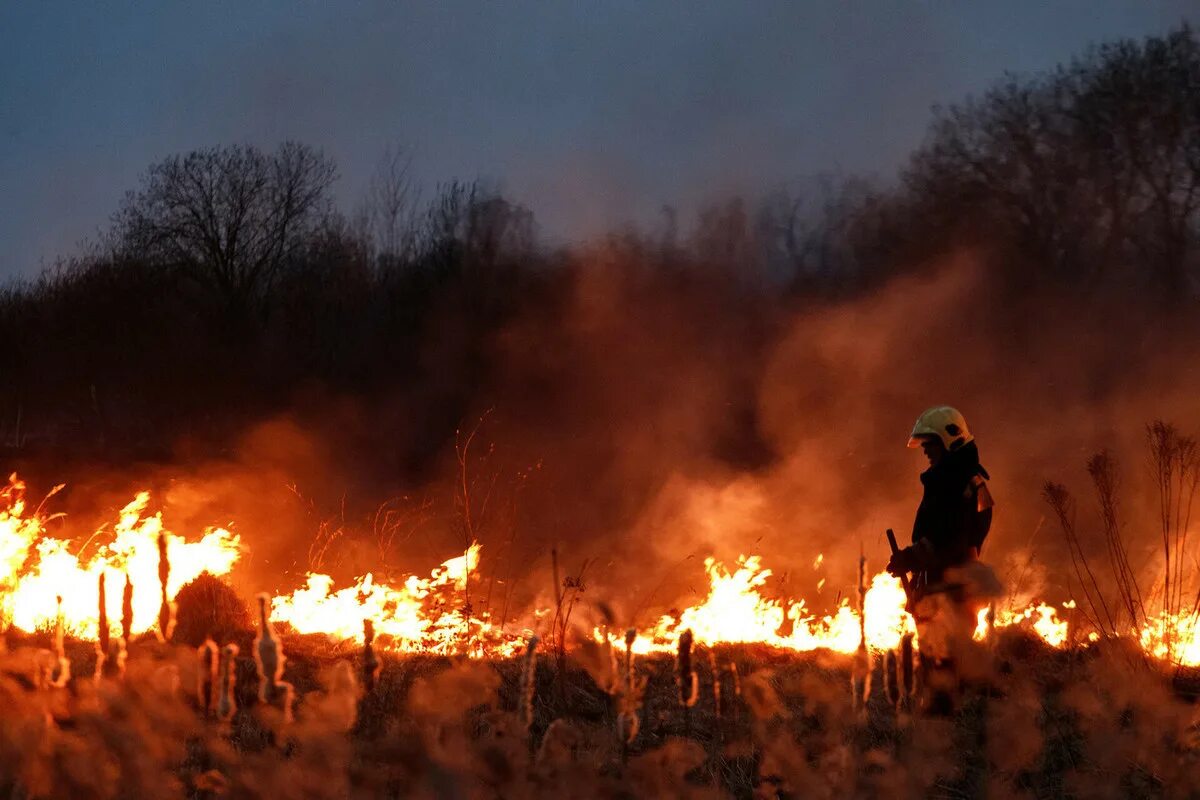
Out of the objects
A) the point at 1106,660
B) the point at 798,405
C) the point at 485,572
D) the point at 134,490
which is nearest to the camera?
the point at 1106,660

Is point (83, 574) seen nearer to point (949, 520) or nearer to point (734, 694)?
point (734, 694)

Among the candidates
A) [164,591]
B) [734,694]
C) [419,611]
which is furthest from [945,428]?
[419,611]

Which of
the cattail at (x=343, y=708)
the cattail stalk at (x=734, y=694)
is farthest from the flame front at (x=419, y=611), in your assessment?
the cattail at (x=343, y=708)

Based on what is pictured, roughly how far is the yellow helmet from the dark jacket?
10 cm

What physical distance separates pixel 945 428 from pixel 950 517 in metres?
0.54

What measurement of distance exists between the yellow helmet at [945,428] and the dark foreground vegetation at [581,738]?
4.75ft

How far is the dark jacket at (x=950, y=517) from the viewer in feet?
22.5

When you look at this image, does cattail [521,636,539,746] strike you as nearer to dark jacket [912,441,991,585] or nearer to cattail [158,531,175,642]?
cattail [158,531,175,642]

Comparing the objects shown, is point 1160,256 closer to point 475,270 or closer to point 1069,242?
point 1069,242

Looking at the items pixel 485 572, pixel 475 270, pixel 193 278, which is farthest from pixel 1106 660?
pixel 193 278

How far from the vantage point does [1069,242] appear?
73.0ft

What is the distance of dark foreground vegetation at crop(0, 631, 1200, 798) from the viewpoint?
412 centimetres

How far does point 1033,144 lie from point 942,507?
17.5 metres

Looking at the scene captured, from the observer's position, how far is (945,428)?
7121 mm
